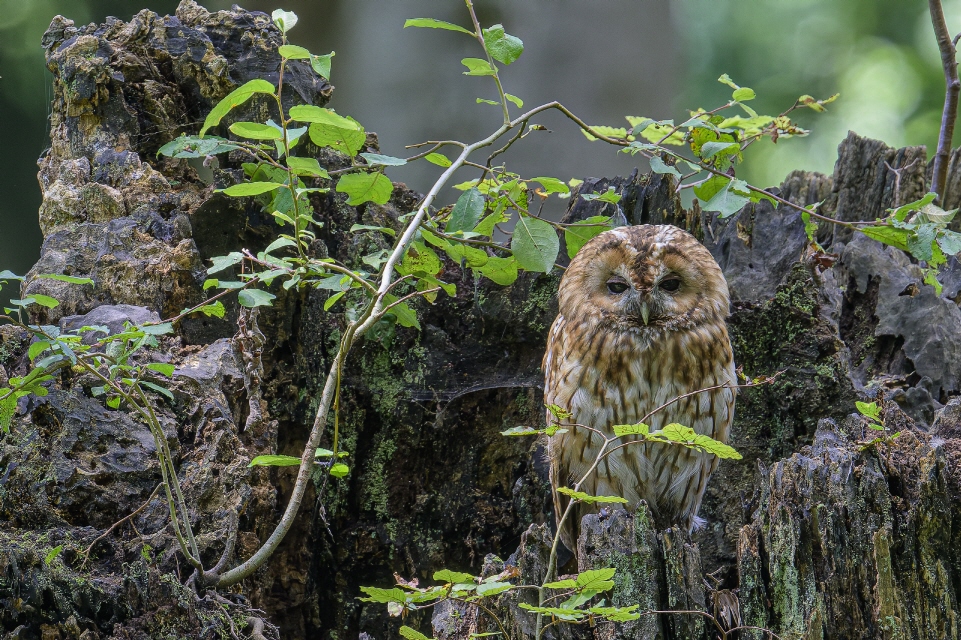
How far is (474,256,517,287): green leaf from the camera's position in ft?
6.63

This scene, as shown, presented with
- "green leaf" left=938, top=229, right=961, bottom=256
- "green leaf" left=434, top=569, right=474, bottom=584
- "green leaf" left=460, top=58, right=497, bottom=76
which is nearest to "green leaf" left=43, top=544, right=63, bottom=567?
"green leaf" left=434, top=569, right=474, bottom=584

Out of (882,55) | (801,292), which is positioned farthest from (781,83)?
(801,292)

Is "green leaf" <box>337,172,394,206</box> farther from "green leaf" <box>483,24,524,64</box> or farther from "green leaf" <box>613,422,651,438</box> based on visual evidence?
"green leaf" <box>613,422,651,438</box>

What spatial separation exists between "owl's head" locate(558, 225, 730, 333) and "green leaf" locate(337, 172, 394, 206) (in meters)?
0.81

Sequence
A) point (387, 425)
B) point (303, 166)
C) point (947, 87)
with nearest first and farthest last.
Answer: point (303, 166)
point (387, 425)
point (947, 87)

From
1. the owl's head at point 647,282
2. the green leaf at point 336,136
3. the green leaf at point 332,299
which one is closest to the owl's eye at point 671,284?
the owl's head at point 647,282

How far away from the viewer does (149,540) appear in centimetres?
171

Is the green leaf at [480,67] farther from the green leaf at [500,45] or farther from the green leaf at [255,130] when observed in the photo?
the green leaf at [255,130]

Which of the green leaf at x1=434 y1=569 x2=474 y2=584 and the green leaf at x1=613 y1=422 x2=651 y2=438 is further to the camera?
the green leaf at x1=613 y1=422 x2=651 y2=438

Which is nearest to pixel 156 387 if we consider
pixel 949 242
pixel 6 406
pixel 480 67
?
pixel 6 406

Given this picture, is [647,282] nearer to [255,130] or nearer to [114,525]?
[255,130]

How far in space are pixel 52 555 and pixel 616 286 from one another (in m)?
1.62

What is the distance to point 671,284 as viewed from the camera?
2438mm

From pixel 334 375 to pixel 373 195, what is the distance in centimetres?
43
